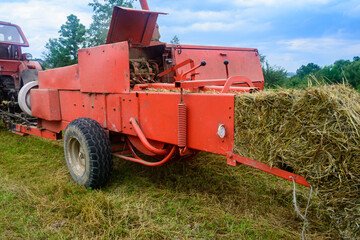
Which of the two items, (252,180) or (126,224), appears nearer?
(126,224)

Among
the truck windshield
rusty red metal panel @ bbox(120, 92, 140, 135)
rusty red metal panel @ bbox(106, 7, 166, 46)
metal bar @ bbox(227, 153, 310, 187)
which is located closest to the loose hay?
metal bar @ bbox(227, 153, 310, 187)

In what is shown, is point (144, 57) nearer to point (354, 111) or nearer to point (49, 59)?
point (354, 111)

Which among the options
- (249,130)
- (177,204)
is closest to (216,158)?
(177,204)

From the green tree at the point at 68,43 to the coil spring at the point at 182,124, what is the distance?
16.2 metres

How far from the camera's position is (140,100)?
3.59m

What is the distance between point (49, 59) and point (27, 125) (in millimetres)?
14294

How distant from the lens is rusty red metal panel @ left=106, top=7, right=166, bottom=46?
4.38m

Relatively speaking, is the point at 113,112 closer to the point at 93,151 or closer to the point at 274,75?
the point at 93,151

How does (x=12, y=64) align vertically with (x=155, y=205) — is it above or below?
above

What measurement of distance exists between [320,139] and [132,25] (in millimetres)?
3345

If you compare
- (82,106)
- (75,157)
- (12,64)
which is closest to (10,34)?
(12,64)

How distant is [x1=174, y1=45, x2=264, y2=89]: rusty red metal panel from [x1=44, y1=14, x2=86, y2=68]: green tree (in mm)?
14664

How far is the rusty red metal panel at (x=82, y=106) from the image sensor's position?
4.23 m

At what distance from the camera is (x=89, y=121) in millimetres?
4039
